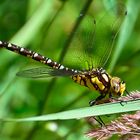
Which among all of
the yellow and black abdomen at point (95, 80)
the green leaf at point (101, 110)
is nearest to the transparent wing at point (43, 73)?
the yellow and black abdomen at point (95, 80)

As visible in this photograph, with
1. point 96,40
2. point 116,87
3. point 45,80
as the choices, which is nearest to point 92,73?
point 116,87

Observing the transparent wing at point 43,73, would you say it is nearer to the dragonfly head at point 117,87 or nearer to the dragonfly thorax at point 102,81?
the dragonfly thorax at point 102,81

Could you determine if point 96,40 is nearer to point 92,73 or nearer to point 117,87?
point 92,73

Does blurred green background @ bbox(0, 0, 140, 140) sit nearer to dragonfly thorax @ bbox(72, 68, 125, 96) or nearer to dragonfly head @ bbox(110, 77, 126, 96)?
dragonfly thorax @ bbox(72, 68, 125, 96)

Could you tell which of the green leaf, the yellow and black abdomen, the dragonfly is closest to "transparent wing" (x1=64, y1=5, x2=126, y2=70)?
the dragonfly

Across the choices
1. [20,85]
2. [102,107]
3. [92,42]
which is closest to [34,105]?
[20,85]

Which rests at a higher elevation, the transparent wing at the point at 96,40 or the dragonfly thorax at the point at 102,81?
the transparent wing at the point at 96,40
